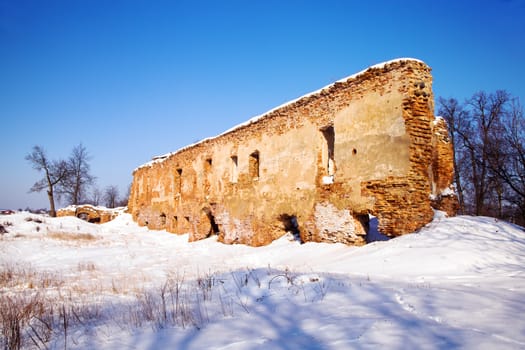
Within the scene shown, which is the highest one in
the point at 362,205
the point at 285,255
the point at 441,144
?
the point at 441,144

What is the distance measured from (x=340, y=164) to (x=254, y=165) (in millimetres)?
4470

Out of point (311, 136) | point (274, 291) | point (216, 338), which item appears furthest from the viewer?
point (311, 136)

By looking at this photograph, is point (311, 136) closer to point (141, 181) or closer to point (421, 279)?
point (421, 279)

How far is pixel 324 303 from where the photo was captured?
3557 mm

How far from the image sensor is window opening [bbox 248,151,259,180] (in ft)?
41.5

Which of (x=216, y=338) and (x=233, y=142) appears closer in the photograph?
(x=216, y=338)

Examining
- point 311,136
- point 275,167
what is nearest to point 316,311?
point 311,136

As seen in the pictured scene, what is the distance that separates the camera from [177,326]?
3.11 meters

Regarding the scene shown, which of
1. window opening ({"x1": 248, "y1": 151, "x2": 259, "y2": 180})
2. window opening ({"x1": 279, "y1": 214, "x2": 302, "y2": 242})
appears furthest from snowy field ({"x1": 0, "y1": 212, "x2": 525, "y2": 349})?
window opening ({"x1": 248, "y1": 151, "x2": 259, "y2": 180})

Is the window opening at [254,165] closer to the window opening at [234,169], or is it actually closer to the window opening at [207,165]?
the window opening at [234,169]

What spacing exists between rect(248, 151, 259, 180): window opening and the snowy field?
4.75 metres

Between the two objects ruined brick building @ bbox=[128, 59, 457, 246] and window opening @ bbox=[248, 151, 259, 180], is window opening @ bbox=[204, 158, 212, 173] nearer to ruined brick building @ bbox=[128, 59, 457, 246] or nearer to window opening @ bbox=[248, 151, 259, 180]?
ruined brick building @ bbox=[128, 59, 457, 246]

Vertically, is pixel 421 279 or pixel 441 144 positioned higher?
pixel 441 144

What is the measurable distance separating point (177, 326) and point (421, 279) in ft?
11.7
